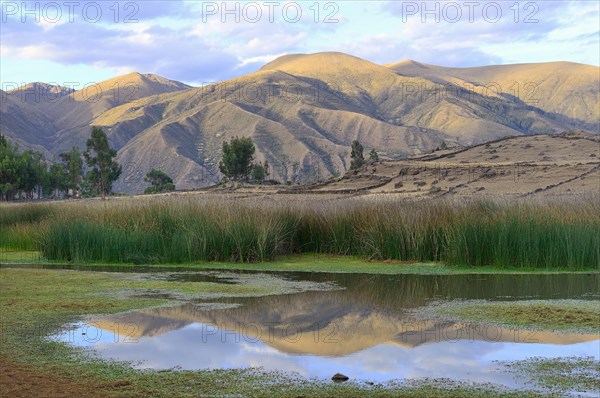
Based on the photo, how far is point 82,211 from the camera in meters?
24.3

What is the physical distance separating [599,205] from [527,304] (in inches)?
350

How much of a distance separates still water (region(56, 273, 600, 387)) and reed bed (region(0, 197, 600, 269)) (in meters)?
3.83

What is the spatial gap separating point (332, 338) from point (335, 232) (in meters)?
11.4

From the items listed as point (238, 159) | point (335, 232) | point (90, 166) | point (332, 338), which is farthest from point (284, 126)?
point (332, 338)

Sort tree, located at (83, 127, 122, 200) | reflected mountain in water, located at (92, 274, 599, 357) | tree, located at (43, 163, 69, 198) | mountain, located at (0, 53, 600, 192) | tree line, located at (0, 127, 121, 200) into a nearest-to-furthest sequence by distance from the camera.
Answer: reflected mountain in water, located at (92, 274, 599, 357) < tree line, located at (0, 127, 121, 200) < tree, located at (83, 127, 122, 200) < tree, located at (43, 163, 69, 198) < mountain, located at (0, 53, 600, 192)

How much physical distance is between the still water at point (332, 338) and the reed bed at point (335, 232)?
3826mm

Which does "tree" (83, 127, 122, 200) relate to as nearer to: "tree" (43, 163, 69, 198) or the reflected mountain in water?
"tree" (43, 163, 69, 198)

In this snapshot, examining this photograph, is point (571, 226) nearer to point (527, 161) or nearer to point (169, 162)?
point (527, 161)

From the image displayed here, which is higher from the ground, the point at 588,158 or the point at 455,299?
the point at 588,158

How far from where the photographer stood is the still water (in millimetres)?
8805

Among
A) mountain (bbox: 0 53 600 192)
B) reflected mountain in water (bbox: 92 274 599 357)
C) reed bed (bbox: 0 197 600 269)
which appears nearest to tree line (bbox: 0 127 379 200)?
mountain (bbox: 0 53 600 192)

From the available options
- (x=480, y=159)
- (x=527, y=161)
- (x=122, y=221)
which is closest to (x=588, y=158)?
(x=527, y=161)

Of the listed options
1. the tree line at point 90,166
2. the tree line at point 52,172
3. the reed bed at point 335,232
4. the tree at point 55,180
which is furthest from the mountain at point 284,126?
the reed bed at point 335,232

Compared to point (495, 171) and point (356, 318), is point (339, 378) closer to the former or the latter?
point (356, 318)
